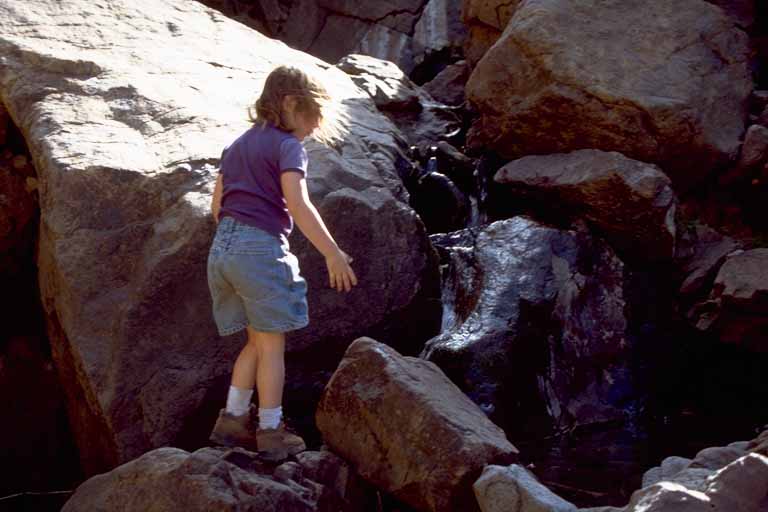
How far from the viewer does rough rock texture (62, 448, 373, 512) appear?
3.42m

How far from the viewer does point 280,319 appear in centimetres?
374

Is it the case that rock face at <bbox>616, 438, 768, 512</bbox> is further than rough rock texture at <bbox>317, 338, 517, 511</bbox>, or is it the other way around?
rough rock texture at <bbox>317, 338, 517, 511</bbox>

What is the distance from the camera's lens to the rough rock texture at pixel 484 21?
1009 cm

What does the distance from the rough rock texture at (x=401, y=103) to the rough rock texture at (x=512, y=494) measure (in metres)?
5.71

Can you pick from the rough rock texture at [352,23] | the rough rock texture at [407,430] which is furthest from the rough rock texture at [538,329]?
the rough rock texture at [352,23]

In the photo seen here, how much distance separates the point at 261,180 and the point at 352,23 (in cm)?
1295

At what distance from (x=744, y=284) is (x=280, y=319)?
3.36m

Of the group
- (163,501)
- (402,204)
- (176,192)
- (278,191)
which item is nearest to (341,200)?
(402,204)

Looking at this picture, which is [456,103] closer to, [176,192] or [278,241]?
[176,192]

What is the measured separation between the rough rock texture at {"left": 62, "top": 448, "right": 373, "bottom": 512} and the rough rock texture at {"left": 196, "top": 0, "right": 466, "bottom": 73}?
37.7 ft

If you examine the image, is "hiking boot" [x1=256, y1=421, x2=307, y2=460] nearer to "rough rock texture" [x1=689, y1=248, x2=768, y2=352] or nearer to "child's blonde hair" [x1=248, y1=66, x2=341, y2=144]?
"child's blonde hair" [x1=248, y1=66, x2=341, y2=144]

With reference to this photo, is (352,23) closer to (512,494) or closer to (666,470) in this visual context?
(666,470)

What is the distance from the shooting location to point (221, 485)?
3438 millimetres

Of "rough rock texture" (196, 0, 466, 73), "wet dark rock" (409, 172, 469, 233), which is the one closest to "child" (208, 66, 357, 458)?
"wet dark rock" (409, 172, 469, 233)
